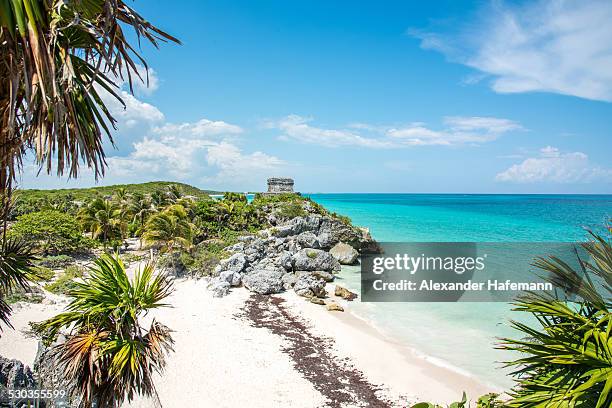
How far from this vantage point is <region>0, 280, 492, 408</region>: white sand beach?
9.02 m

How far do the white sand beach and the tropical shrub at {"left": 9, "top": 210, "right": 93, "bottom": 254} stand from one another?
29.2 feet

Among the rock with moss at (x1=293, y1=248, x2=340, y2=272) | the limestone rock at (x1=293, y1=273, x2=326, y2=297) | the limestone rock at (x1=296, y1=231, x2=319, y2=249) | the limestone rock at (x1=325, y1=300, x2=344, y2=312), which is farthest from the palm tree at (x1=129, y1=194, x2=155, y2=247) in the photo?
the limestone rock at (x1=325, y1=300, x2=344, y2=312)

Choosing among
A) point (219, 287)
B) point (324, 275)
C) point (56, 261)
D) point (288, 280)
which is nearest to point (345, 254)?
point (324, 275)

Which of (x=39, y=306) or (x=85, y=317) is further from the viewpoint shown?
(x=39, y=306)

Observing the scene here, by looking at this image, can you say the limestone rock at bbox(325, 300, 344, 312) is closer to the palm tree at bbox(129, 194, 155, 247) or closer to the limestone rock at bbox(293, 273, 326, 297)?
the limestone rock at bbox(293, 273, 326, 297)

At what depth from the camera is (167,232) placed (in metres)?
21.1

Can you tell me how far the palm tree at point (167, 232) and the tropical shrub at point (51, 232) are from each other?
475 centimetres

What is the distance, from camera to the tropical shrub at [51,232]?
821 inches

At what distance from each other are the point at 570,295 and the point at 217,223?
93.8 feet

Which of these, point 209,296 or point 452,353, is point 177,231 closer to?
point 209,296

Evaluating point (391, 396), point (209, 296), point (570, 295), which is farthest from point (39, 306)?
point (570, 295)

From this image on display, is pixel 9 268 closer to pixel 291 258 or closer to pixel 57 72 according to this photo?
pixel 57 72

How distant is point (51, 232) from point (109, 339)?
20680 millimetres

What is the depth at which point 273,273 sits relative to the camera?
19266 mm
